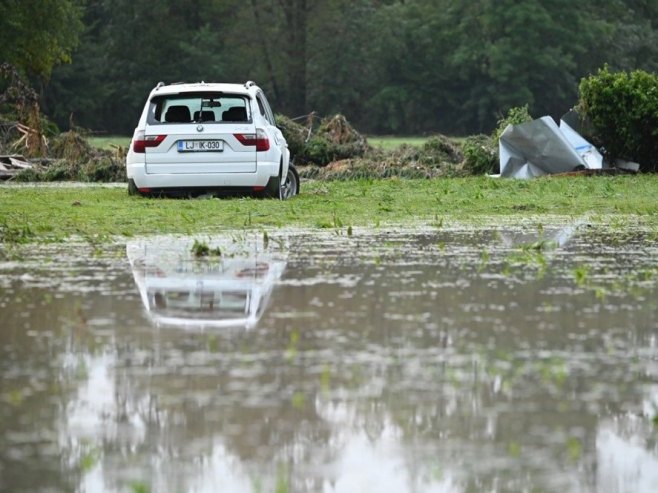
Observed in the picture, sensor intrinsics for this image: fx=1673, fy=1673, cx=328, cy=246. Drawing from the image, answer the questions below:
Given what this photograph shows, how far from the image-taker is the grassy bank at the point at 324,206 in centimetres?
1620

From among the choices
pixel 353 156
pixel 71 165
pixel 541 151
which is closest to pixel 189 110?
pixel 71 165

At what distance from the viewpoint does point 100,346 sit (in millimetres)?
7883

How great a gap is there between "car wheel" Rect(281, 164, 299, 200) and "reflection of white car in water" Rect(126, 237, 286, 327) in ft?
27.8

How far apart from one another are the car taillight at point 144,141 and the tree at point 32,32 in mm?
44393

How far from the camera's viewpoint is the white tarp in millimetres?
28359

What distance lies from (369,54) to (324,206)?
80.7 meters

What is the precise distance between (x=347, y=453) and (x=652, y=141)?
24.8m

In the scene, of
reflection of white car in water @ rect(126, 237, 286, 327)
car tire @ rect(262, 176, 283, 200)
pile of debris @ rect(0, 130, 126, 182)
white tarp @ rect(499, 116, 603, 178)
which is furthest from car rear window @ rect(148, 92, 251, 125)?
white tarp @ rect(499, 116, 603, 178)

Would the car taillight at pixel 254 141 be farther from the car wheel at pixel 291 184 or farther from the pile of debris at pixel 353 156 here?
the pile of debris at pixel 353 156

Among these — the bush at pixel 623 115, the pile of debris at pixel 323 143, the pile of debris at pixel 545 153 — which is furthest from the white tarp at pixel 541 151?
the pile of debris at pixel 323 143

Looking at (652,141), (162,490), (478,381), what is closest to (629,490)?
(162,490)

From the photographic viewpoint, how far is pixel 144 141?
21047 mm

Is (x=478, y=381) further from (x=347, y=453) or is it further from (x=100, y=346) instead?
(x=100, y=346)

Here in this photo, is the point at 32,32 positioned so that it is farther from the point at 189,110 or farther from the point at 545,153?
the point at 189,110
